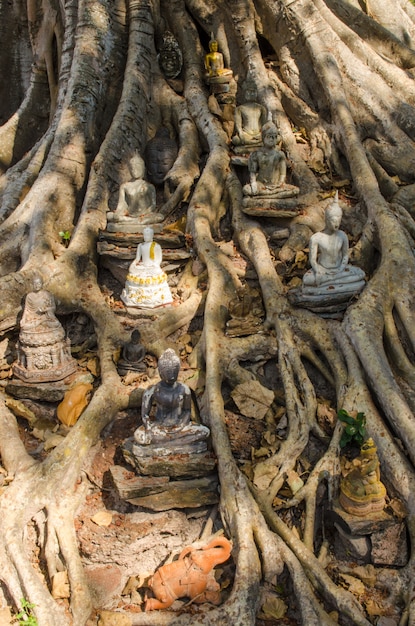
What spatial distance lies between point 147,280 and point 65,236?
1.70 m

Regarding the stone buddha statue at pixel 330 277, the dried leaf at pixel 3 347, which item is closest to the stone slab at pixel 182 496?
→ the stone buddha statue at pixel 330 277

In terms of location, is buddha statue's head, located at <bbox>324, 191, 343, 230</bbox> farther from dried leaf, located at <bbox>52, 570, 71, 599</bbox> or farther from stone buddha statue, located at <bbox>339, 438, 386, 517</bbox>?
dried leaf, located at <bbox>52, 570, 71, 599</bbox>

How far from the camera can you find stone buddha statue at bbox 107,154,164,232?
24.1 ft

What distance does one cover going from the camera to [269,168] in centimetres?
789

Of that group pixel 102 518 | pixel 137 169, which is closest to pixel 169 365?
pixel 102 518

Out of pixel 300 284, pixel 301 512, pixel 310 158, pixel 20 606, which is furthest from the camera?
pixel 310 158

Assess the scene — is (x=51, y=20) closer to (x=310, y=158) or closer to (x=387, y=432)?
(x=310, y=158)

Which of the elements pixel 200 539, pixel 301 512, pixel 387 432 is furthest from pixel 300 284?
pixel 200 539

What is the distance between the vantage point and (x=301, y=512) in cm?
473

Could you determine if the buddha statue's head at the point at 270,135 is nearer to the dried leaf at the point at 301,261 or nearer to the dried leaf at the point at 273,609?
the dried leaf at the point at 301,261

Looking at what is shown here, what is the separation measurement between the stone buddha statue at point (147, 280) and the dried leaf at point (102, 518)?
2590 millimetres

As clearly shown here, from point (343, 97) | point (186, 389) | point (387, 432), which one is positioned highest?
point (343, 97)

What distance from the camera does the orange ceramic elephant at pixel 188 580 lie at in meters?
4.09

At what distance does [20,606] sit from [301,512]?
7.65ft
